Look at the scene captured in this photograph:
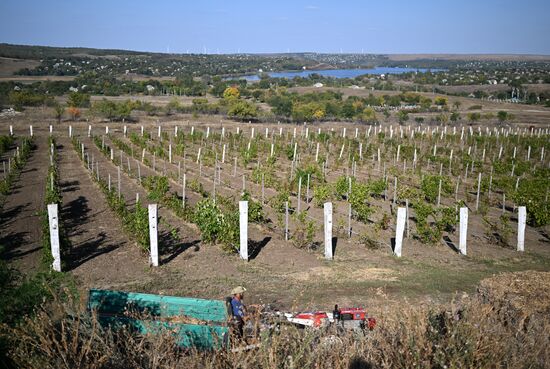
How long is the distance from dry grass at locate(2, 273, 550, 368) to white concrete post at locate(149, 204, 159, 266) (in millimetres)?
4909

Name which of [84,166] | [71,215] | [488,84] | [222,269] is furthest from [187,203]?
[488,84]

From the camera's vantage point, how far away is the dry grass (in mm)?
5000

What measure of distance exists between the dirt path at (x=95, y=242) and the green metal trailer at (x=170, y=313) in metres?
2.66

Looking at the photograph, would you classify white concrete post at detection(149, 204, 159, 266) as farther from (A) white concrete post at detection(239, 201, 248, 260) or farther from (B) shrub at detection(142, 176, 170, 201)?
(B) shrub at detection(142, 176, 170, 201)

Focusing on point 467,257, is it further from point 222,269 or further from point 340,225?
point 222,269

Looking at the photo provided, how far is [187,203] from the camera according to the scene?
1683 cm

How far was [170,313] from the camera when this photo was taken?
741 cm

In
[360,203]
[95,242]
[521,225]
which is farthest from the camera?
[360,203]

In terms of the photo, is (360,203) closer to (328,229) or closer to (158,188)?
(328,229)

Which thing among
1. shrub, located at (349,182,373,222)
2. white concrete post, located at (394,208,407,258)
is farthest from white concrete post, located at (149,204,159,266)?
shrub, located at (349,182,373,222)

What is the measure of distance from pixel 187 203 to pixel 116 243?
4.47 metres

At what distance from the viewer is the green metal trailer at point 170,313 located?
6.45m

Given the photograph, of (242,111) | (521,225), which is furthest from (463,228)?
(242,111)

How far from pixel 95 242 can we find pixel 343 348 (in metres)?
8.56
